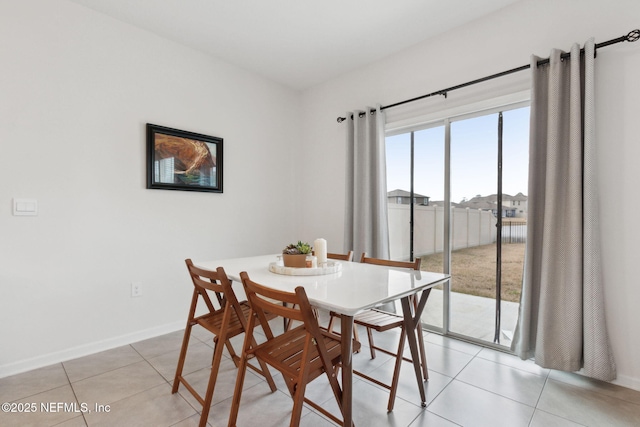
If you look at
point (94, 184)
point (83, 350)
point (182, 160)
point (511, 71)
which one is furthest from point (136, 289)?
point (511, 71)

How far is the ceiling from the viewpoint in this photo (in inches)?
93.5

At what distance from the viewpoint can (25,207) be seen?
2166 mm

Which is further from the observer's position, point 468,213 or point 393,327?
point 468,213

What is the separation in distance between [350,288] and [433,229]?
1.67 m

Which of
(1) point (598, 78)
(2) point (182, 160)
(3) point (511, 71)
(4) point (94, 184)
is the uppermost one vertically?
(3) point (511, 71)

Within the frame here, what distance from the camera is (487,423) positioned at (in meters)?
1.62

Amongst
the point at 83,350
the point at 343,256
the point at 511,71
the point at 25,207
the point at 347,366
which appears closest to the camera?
the point at 347,366

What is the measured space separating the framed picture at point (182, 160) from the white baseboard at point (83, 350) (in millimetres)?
1283

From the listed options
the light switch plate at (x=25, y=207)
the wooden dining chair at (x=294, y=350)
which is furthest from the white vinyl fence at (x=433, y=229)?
the light switch plate at (x=25, y=207)

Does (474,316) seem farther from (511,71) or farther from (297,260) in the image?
(511,71)

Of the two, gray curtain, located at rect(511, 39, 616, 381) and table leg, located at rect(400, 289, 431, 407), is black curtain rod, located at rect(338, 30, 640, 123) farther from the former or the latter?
table leg, located at rect(400, 289, 431, 407)

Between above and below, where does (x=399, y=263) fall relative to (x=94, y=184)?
below

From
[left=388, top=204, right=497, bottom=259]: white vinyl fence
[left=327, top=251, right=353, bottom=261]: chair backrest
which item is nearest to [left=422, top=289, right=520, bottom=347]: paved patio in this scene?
[left=388, top=204, right=497, bottom=259]: white vinyl fence

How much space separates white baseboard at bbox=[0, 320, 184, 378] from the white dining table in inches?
46.9
